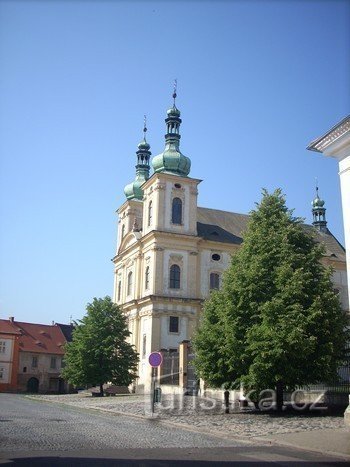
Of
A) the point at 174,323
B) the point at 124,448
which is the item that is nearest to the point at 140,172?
the point at 174,323

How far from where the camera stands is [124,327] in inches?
1507

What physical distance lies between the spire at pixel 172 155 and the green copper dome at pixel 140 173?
7.23 metres

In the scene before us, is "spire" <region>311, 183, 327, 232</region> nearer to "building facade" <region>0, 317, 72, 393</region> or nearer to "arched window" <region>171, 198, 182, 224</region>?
"arched window" <region>171, 198, 182, 224</region>

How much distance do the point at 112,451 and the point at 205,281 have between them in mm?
37496

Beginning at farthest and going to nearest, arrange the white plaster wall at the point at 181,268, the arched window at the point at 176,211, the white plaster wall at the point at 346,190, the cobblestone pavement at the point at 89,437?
the arched window at the point at 176,211
the white plaster wall at the point at 181,268
the white plaster wall at the point at 346,190
the cobblestone pavement at the point at 89,437

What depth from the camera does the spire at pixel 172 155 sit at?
5003 cm

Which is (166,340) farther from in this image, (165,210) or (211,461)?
(211,461)

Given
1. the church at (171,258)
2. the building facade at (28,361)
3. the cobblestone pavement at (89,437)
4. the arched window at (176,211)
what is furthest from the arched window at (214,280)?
the cobblestone pavement at (89,437)

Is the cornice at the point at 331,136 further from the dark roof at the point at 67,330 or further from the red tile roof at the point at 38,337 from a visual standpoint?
the dark roof at the point at 67,330

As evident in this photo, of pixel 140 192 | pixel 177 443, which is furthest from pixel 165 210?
pixel 177 443

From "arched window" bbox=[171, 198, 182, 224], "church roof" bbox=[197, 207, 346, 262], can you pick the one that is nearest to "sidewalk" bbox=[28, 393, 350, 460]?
"arched window" bbox=[171, 198, 182, 224]

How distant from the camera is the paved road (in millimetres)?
9430

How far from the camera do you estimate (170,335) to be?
1774 inches

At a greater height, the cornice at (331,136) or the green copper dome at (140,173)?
the green copper dome at (140,173)
